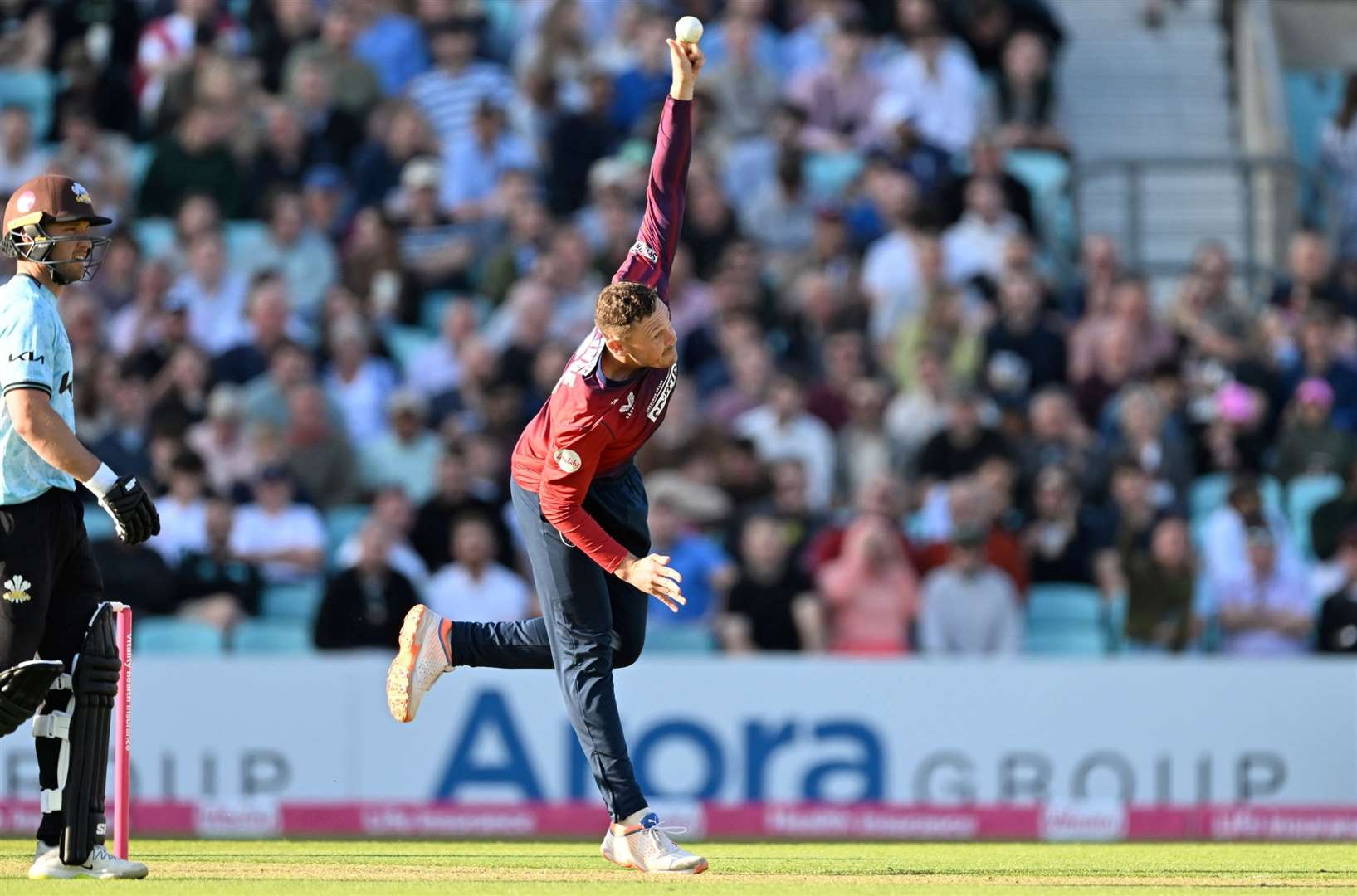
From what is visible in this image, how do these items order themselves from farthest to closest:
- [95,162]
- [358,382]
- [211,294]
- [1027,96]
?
[1027,96]
[95,162]
[211,294]
[358,382]

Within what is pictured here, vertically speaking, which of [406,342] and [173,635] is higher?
[406,342]

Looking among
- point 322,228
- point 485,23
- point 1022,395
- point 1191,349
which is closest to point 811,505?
point 1022,395

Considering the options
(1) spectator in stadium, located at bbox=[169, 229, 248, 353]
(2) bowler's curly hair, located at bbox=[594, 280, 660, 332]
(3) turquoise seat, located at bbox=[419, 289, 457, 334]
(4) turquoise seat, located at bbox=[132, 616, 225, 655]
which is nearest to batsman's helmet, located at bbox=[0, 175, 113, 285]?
(2) bowler's curly hair, located at bbox=[594, 280, 660, 332]

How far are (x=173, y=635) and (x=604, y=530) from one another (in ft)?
19.3

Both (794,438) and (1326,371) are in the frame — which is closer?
(794,438)

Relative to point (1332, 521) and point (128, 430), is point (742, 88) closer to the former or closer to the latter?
point (128, 430)

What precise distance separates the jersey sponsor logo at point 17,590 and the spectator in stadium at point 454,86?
381 inches

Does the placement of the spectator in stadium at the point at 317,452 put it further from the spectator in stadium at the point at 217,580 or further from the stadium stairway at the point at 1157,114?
the stadium stairway at the point at 1157,114

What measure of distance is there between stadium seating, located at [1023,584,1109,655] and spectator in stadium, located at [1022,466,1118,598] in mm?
79

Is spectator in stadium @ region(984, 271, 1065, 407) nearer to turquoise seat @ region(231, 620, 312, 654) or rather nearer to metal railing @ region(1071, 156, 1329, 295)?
metal railing @ region(1071, 156, 1329, 295)

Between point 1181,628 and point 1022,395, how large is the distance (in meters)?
2.12

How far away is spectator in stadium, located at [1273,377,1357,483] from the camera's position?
14.5 metres

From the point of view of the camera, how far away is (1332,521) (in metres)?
14.0

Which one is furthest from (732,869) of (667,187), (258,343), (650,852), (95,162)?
(95,162)
